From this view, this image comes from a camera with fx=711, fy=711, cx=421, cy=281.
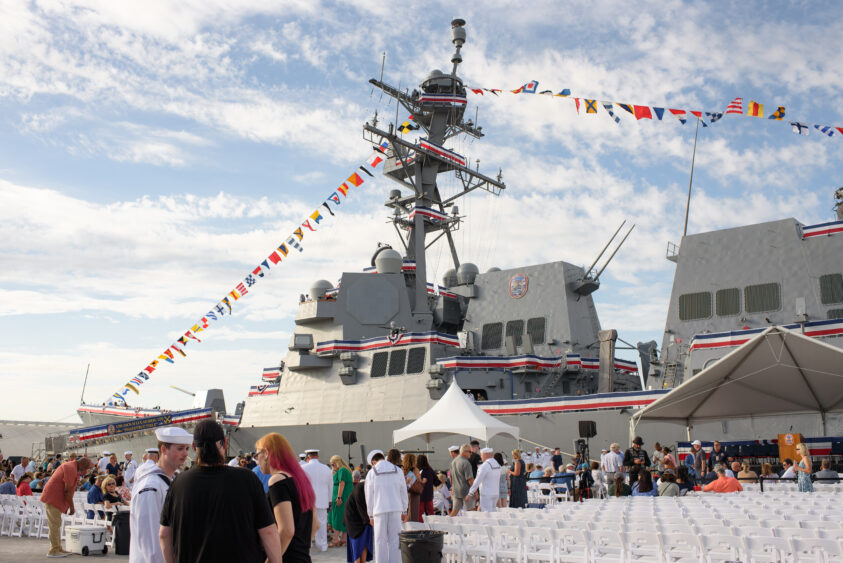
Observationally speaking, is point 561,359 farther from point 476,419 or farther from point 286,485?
point 286,485

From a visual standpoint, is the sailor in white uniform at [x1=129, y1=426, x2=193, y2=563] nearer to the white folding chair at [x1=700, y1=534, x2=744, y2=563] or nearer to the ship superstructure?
the white folding chair at [x1=700, y1=534, x2=744, y2=563]

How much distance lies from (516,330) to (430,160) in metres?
9.64

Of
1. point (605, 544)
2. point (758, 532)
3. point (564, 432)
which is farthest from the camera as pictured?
point (564, 432)

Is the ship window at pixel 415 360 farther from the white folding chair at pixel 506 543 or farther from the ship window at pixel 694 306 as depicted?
the white folding chair at pixel 506 543

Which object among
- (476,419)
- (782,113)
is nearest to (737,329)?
(782,113)

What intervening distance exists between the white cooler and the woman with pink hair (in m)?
6.06

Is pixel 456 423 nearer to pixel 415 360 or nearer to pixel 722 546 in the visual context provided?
pixel 722 546

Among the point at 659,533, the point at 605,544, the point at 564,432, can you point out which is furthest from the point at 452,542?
the point at 564,432

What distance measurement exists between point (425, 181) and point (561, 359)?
11.1 metres

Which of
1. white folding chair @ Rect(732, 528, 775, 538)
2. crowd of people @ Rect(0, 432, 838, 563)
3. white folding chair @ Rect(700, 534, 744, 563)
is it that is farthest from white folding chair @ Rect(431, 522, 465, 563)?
white folding chair @ Rect(732, 528, 775, 538)

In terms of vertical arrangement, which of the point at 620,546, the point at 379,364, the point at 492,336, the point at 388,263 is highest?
the point at 388,263

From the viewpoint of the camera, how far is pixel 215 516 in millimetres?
3092

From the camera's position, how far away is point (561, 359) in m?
21.8

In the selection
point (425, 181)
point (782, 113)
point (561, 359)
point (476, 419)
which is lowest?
point (476, 419)
